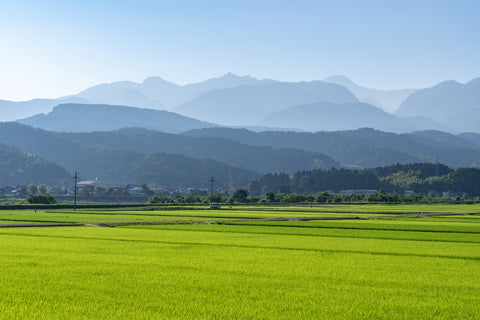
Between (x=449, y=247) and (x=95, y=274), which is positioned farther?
(x=449, y=247)

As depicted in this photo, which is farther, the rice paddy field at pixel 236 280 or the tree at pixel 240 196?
the tree at pixel 240 196

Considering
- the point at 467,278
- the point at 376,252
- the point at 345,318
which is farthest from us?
the point at 376,252

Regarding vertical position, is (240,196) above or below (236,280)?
above

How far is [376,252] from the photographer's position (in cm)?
3344

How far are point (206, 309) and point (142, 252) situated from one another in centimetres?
1551

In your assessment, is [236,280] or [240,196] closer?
[236,280]

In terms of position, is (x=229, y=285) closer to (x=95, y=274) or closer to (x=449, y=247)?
(x=95, y=274)

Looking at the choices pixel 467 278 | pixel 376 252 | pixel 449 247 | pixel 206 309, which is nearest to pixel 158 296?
pixel 206 309

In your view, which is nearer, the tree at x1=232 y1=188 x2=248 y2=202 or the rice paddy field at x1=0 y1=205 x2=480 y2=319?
the rice paddy field at x1=0 y1=205 x2=480 y2=319

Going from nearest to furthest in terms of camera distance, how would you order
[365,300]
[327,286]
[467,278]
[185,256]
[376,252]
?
1. [365,300]
2. [327,286]
3. [467,278]
4. [185,256]
5. [376,252]

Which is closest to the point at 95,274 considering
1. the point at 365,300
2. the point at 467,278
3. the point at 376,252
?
the point at 365,300

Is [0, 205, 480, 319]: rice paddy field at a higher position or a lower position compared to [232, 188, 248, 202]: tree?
lower

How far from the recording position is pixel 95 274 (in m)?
23.4

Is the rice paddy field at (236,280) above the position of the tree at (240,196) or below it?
below
